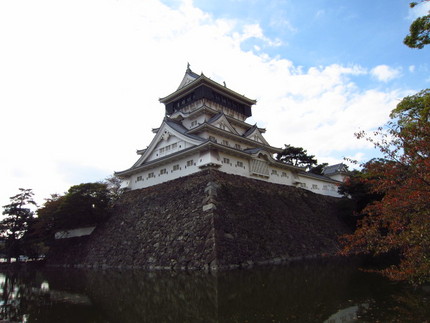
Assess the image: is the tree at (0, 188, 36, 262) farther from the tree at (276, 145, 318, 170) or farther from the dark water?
the tree at (276, 145, 318, 170)

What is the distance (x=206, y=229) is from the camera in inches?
520

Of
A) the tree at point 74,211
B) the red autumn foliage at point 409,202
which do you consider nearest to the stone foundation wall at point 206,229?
the tree at point 74,211

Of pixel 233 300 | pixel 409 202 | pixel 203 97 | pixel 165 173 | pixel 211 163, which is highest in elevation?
pixel 203 97

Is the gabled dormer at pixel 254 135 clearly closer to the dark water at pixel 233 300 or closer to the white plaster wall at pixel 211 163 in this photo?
the white plaster wall at pixel 211 163

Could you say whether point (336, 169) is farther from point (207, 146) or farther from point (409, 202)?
point (409, 202)

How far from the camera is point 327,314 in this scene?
5387 mm

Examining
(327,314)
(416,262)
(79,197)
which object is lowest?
(327,314)

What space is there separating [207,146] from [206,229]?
574 cm

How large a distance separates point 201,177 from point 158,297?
32.5ft

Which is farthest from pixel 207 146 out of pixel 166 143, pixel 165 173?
pixel 166 143

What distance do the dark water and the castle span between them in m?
9.27

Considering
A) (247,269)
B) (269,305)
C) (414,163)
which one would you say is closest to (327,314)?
(269,305)

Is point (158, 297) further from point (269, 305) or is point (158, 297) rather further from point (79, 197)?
point (79, 197)

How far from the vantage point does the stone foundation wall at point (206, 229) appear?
42.5 feet
